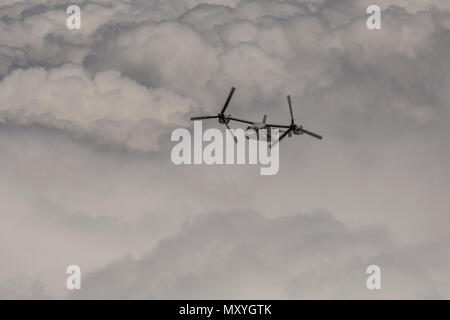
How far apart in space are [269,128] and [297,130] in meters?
15.2

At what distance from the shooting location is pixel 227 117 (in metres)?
164

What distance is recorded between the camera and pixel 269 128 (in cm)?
17675

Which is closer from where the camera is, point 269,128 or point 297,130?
point 297,130

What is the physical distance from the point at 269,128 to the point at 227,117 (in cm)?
1789

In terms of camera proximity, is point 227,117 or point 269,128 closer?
point 227,117

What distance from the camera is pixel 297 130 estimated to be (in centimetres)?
16312

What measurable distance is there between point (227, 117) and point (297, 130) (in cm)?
1924
